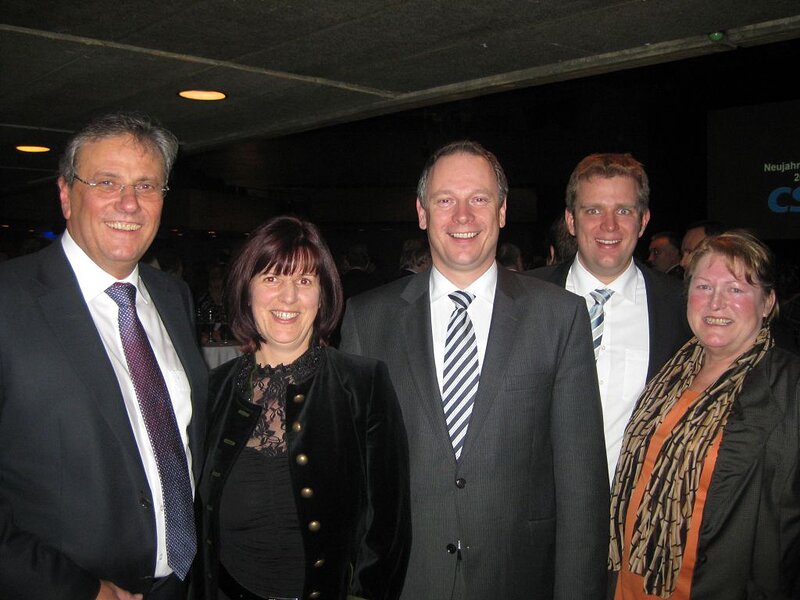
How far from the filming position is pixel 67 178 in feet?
7.09

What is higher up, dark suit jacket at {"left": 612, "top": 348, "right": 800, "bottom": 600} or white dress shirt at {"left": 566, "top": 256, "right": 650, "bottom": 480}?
white dress shirt at {"left": 566, "top": 256, "right": 650, "bottom": 480}

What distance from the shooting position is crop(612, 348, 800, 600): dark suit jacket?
2.11 metres

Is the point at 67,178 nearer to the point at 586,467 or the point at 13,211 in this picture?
the point at 586,467

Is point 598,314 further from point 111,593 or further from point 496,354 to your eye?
point 111,593

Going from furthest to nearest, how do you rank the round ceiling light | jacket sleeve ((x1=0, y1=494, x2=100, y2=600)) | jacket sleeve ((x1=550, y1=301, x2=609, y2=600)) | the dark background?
the dark background < the round ceiling light < jacket sleeve ((x1=550, y1=301, x2=609, y2=600)) < jacket sleeve ((x1=0, y1=494, x2=100, y2=600))

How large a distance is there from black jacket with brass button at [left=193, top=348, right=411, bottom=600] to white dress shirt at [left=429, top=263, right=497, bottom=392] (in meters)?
0.25

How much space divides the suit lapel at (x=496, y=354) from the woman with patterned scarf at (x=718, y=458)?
672 mm

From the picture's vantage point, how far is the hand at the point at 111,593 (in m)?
1.81

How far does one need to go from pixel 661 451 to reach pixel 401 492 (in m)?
0.95

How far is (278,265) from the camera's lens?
2.22m

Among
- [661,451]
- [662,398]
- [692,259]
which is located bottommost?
[661,451]

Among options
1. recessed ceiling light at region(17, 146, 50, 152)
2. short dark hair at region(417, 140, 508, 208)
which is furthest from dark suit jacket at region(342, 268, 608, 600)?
recessed ceiling light at region(17, 146, 50, 152)

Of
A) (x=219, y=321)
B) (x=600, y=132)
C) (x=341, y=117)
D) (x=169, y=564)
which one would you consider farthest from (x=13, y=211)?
(x=169, y=564)

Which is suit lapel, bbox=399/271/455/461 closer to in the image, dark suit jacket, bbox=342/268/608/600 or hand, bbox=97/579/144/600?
dark suit jacket, bbox=342/268/608/600
